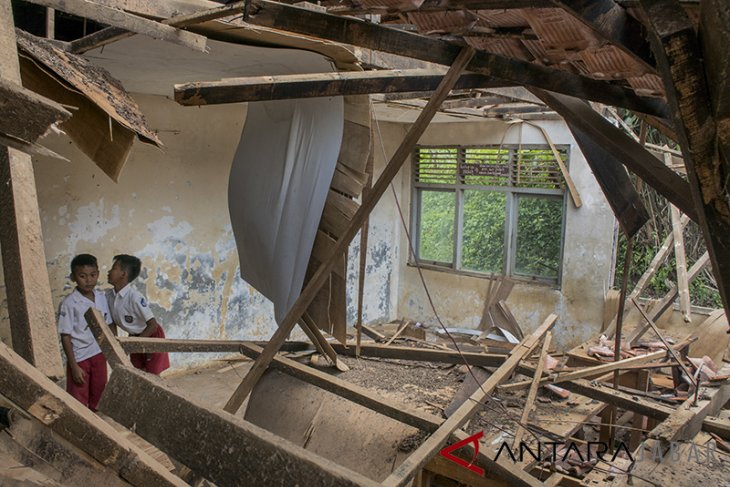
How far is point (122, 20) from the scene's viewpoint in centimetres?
285

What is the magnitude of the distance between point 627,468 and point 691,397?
107cm

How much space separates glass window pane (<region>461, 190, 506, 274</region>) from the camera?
9078 mm

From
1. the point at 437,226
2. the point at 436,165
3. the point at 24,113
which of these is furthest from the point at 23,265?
the point at 437,226

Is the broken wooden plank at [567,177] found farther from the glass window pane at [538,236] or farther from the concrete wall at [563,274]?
the glass window pane at [538,236]

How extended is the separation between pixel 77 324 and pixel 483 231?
21.1 feet

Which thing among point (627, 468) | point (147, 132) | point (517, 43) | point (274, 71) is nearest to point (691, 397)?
point (627, 468)

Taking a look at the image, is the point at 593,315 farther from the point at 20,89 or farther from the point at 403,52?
the point at 20,89

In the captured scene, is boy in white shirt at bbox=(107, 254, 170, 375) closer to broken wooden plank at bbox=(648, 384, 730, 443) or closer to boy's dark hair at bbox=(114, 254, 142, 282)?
boy's dark hair at bbox=(114, 254, 142, 282)

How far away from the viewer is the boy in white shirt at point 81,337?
4363 millimetres

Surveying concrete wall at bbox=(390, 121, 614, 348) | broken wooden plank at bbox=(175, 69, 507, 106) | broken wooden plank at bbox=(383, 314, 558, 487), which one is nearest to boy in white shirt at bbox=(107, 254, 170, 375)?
broken wooden plank at bbox=(175, 69, 507, 106)

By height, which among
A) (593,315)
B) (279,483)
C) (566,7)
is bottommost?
(593,315)

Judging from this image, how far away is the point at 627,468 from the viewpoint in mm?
2709

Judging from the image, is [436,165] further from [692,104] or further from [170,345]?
[692,104]

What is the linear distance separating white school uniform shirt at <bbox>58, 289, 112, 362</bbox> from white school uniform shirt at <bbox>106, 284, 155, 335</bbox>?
233 mm
